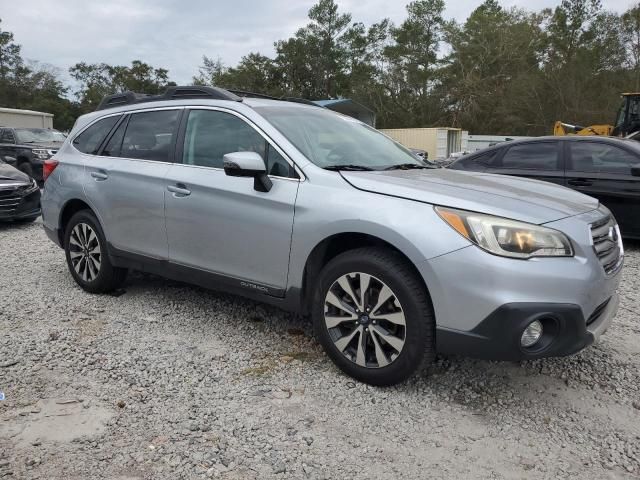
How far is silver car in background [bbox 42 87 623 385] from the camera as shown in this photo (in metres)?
Answer: 2.63

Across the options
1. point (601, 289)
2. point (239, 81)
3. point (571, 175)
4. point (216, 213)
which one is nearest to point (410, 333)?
point (601, 289)

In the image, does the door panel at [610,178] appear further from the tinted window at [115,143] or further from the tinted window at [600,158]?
the tinted window at [115,143]

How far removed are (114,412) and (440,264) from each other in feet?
6.09

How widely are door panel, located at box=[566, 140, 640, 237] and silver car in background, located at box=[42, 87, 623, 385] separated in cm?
351

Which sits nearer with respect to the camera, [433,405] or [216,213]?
[433,405]

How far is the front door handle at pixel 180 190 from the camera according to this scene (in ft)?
12.4

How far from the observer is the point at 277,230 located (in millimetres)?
3303

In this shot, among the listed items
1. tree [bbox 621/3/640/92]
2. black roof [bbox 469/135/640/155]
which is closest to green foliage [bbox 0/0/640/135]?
tree [bbox 621/3/640/92]

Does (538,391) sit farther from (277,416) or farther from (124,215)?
(124,215)

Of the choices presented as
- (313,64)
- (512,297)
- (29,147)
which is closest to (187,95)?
(512,297)

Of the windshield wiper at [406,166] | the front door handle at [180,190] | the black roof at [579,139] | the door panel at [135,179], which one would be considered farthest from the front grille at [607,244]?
the black roof at [579,139]

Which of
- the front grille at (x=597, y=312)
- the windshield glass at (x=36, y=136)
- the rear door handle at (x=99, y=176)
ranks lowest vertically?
the front grille at (x=597, y=312)

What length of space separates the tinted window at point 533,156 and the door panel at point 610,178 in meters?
0.22

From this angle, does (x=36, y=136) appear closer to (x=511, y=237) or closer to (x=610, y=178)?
(x=610, y=178)
